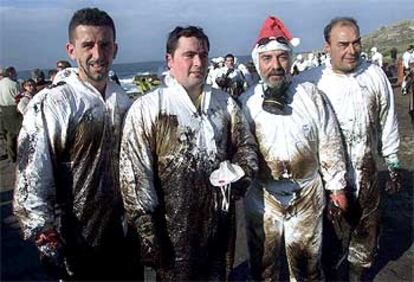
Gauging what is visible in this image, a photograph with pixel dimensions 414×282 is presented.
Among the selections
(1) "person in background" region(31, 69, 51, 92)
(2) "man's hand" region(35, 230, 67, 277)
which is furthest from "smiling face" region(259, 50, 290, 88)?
(1) "person in background" region(31, 69, 51, 92)

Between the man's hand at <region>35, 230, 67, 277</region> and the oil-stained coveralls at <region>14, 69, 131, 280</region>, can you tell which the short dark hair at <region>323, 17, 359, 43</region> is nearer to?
the oil-stained coveralls at <region>14, 69, 131, 280</region>

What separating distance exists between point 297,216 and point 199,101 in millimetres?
1167

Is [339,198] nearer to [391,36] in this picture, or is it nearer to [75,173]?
[75,173]

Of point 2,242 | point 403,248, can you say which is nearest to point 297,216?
point 403,248

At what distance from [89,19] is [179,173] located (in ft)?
3.45

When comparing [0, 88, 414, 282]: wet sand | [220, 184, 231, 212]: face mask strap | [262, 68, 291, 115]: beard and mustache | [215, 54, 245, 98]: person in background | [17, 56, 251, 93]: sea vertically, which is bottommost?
[17, 56, 251, 93]: sea

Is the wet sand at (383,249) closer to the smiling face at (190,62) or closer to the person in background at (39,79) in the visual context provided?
the smiling face at (190,62)

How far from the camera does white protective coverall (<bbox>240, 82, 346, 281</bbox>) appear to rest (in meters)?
3.94

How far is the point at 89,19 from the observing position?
331cm

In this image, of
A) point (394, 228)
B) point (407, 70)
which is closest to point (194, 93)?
point (394, 228)

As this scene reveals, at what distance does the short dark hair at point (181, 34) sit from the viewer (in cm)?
346

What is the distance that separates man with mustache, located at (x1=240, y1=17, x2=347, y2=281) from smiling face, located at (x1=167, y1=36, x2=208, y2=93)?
644 mm

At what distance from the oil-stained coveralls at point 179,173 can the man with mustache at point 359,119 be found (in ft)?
3.33

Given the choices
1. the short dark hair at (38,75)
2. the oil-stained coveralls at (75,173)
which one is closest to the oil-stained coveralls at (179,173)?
the oil-stained coveralls at (75,173)
